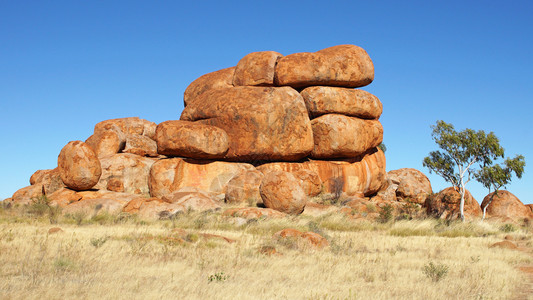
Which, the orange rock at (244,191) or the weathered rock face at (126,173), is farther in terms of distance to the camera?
the weathered rock face at (126,173)

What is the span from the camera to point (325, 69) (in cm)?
3061

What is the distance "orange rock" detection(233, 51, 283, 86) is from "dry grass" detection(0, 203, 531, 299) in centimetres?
1774

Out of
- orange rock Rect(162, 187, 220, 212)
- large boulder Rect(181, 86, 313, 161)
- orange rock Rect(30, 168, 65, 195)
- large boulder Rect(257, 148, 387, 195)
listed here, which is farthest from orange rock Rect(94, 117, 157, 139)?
orange rock Rect(162, 187, 220, 212)

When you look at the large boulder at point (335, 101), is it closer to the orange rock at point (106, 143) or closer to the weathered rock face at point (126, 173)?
the weathered rock face at point (126, 173)

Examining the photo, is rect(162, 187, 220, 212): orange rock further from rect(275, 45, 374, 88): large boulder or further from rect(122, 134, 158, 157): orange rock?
rect(122, 134, 158, 157): orange rock

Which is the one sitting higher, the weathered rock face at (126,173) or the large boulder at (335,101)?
the large boulder at (335,101)

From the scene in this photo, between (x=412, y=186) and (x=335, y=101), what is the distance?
893cm

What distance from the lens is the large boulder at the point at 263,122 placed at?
A: 93.7ft

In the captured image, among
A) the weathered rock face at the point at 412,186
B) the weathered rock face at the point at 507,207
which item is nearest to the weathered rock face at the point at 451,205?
the weathered rock face at the point at 507,207

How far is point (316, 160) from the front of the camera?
1235 inches

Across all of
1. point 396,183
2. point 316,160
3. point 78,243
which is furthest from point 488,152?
point 78,243

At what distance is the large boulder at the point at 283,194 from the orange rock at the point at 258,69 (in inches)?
448

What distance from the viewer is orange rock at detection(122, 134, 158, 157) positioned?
34.2m

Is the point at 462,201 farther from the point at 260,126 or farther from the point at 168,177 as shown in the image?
the point at 168,177
